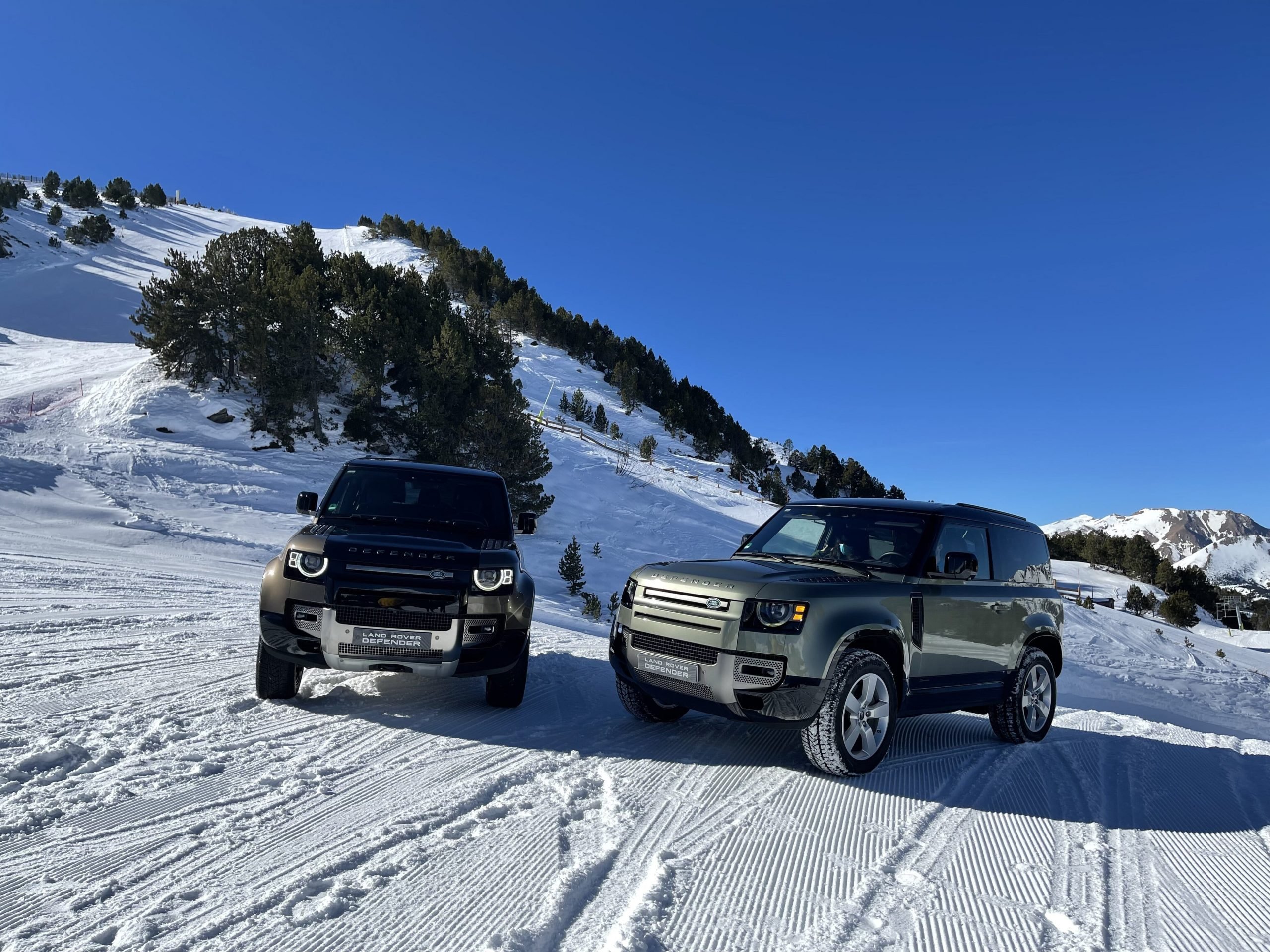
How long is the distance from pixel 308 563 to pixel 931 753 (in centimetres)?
473

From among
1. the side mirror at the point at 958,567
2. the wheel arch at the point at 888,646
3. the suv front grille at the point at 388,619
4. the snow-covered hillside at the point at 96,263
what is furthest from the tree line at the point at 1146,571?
the snow-covered hillside at the point at 96,263

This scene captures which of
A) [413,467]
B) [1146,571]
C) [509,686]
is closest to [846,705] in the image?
[509,686]

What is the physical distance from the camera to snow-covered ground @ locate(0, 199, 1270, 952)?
2.69 metres

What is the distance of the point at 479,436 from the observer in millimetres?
28375

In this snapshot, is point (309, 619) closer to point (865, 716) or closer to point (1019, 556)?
point (865, 716)

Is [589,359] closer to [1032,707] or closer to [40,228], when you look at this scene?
[40,228]

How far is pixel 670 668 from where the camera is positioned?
15.6ft

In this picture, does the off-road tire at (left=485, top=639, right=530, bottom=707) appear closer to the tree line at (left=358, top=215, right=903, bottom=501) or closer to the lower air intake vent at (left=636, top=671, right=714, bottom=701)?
the lower air intake vent at (left=636, top=671, right=714, bottom=701)

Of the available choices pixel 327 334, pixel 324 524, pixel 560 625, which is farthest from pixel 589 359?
pixel 324 524

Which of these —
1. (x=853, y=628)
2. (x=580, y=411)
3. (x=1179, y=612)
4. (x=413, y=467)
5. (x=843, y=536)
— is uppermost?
(x=580, y=411)

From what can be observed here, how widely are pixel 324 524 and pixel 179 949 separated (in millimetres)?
4028

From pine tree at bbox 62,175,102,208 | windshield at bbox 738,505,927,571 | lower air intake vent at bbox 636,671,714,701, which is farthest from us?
pine tree at bbox 62,175,102,208

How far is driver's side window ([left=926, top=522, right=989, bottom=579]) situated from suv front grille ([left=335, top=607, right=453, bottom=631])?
3526 mm

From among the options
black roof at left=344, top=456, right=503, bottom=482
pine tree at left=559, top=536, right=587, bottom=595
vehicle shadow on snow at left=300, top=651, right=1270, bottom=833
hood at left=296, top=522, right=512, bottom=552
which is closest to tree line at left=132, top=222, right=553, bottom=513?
pine tree at left=559, top=536, right=587, bottom=595
